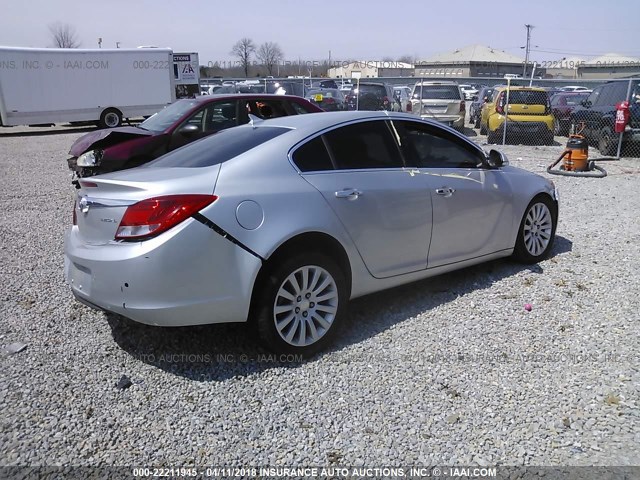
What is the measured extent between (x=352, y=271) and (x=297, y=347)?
2.23ft

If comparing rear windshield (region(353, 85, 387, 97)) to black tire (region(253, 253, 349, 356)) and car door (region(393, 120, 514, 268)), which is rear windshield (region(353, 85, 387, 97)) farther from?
black tire (region(253, 253, 349, 356))

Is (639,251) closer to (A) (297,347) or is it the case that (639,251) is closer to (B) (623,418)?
(B) (623,418)

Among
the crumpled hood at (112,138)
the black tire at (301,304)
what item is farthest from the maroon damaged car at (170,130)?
the black tire at (301,304)

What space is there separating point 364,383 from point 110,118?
72.7 feet

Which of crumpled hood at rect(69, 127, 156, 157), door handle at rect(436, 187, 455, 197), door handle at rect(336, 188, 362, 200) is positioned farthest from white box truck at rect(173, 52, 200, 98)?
door handle at rect(336, 188, 362, 200)

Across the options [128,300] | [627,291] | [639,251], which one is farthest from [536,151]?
[128,300]

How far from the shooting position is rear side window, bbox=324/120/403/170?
4066 mm

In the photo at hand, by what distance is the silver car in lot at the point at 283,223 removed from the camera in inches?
129

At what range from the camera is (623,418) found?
121 inches

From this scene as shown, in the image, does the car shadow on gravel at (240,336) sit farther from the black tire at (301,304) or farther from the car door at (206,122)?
the car door at (206,122)

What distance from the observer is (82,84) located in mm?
21875

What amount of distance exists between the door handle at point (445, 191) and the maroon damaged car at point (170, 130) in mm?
5274

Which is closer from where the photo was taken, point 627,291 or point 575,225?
point 627,291

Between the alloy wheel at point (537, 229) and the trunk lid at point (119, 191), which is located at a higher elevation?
the trunk lid at point (119, 191)
